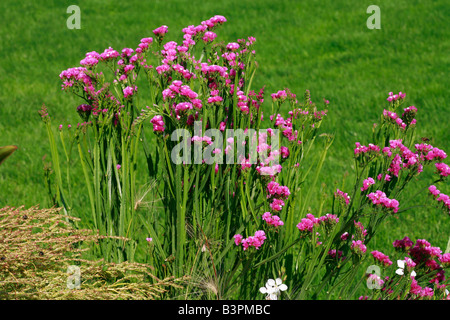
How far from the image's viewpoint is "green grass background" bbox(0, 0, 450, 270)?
427 centimetres

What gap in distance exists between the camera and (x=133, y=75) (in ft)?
7.43

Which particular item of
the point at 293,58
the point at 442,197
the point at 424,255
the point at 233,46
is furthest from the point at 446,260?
the point at 293,58

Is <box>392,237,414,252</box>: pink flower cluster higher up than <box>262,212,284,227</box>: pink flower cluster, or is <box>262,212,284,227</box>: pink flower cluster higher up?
<box>262,212,284,227</box>: pink flower cluster

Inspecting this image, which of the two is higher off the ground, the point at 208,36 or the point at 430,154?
the point at 208,36

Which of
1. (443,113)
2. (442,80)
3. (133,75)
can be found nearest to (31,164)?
(133,75)

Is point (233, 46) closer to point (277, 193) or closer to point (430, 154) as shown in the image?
point (277, 193)

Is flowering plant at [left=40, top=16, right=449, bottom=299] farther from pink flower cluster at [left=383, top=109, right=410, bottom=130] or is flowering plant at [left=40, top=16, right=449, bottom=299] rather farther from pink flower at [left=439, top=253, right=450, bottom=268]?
pink flower at [left=439, top=253, right=450, bottom=268]

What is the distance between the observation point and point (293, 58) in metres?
6.53

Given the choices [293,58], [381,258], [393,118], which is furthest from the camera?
[293,58]

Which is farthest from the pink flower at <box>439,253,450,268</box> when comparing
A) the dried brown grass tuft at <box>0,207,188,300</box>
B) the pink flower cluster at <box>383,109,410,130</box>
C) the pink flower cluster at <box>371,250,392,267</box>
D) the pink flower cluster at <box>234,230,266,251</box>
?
the dried brown grass tuft at <box>0,207,188,300</box>

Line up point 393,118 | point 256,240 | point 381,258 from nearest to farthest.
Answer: point 256,240, point 381,258, point 393,118

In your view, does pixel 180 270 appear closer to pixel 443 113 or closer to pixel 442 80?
pixel 443 113

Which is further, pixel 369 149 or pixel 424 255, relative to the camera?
pixel 424 255

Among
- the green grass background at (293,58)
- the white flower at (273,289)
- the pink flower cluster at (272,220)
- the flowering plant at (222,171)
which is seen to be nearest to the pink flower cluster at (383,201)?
the flowering plant at (222,171)
